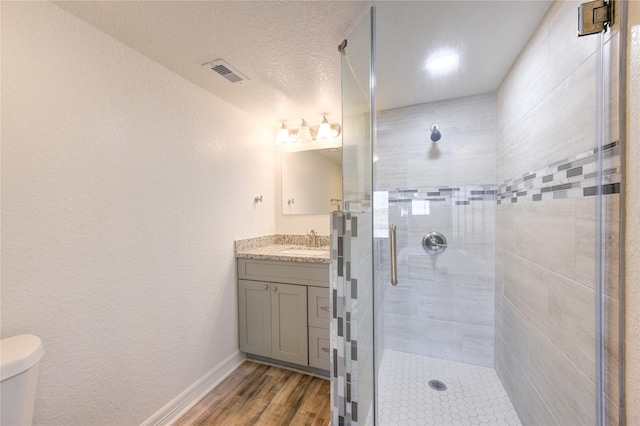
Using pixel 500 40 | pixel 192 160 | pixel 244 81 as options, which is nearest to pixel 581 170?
pixel 500 40

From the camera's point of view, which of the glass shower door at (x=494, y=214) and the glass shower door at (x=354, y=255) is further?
the glass shower door at (x=354, y=255)

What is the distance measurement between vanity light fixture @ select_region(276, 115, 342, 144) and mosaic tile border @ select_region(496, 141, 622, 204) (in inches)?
60.0

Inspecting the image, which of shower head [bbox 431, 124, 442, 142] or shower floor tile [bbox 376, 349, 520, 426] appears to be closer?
shower floor tile [bbox 376, 349, 520, 426]

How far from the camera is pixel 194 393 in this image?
168 cm

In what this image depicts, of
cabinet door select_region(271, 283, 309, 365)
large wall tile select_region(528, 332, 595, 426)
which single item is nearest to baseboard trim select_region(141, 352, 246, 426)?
cabinet door select_region(271, 283, 309, 365)

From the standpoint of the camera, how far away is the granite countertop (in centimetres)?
197

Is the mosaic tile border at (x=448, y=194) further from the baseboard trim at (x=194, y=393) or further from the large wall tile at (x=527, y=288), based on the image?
the baseboard trim at (x=194, y=393)

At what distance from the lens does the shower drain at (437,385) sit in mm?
1612

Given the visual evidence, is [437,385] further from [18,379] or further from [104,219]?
[104,219]

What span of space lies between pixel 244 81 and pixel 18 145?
119 centimetres

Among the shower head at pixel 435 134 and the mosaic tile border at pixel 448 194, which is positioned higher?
the shower head at pixel 435 134

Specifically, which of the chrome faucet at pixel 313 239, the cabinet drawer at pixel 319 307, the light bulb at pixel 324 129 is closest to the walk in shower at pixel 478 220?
the cabinet drawer at pixel 319 307

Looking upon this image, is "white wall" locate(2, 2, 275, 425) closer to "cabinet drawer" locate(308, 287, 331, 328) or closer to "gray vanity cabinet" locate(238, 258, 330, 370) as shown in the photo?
"gray vanity cabinet" locate(238, 258, 330, 370)

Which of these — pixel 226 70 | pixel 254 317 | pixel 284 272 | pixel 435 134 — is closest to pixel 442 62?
pixel 435 134
